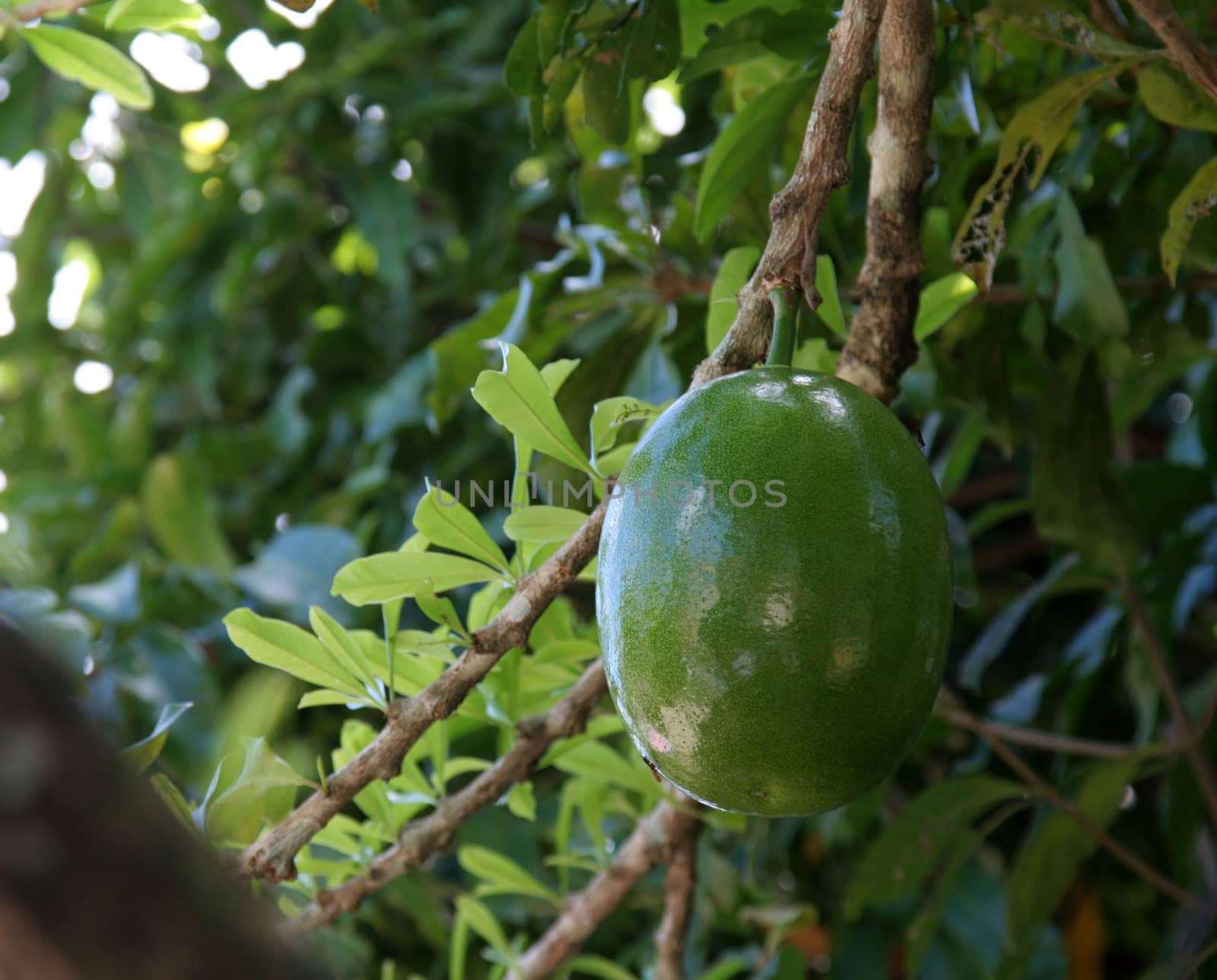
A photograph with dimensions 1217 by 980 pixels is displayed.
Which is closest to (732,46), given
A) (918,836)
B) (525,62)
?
(525,62)

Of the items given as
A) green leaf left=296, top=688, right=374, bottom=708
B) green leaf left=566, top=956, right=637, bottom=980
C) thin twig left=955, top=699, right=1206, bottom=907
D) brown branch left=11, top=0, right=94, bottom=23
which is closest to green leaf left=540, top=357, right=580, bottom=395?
green leaf left=296, top=688, right=374, bottom=708

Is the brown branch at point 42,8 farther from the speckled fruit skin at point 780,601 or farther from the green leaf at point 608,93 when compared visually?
the speckled fruit skin at point 780,601

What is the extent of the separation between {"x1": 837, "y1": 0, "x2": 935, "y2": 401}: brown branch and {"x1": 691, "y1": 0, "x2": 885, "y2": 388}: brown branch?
39 millimetres

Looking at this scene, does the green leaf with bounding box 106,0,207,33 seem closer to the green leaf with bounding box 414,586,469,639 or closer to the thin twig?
the green leaf with bounding box 414,586,469,639

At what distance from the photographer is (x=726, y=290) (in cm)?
88

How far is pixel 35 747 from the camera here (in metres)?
0.28

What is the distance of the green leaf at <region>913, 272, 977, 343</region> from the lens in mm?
937

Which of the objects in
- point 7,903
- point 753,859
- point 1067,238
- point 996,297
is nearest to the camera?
point 7,903

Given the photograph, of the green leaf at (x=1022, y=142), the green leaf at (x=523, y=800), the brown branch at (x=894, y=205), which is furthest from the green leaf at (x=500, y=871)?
the green leaf at (x=1022, y=142)

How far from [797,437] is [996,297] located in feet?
2.12

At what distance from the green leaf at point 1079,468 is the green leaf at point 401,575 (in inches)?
30.6

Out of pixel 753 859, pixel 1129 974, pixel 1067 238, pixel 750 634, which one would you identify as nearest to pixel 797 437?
pixel 750 634

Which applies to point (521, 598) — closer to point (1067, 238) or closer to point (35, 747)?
point (35, 747)

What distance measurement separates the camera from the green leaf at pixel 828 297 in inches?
32.6
